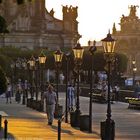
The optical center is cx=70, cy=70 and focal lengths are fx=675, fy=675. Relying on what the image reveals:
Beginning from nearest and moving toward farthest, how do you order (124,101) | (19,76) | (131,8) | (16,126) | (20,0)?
(20,0) < (16,126) < (124,101) < (19,76) < (131,8)

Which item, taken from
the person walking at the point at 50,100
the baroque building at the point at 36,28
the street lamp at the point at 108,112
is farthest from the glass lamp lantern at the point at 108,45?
the baroque building at the point at 36,28

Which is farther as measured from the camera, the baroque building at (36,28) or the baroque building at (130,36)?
the baroque building at (130,36)

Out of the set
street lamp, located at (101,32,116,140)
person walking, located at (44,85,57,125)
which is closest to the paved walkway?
A: person walking, located at (44,85,57,125)

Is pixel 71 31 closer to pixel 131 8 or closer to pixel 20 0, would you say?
pixel 131 8

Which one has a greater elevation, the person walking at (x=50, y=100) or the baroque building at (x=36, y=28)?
the baroque building at (x=36, y=28)

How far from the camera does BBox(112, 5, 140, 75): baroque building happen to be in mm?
151125

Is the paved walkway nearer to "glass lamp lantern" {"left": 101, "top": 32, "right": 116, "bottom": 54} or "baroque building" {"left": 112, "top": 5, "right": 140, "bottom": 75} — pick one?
"glass lamp lantern" {"left": 101, "top": 32, "right": 116, "bottom": 54}

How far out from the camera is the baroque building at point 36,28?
351 feet

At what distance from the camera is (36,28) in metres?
109

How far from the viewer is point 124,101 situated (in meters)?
56.1

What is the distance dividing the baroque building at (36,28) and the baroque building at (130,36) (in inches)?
1424

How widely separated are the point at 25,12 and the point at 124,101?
56437 millimetres

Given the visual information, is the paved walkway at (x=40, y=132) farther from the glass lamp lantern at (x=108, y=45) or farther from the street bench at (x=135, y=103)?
the street bench at (x=135, y=103)

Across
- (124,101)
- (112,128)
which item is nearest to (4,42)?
(124,101)
